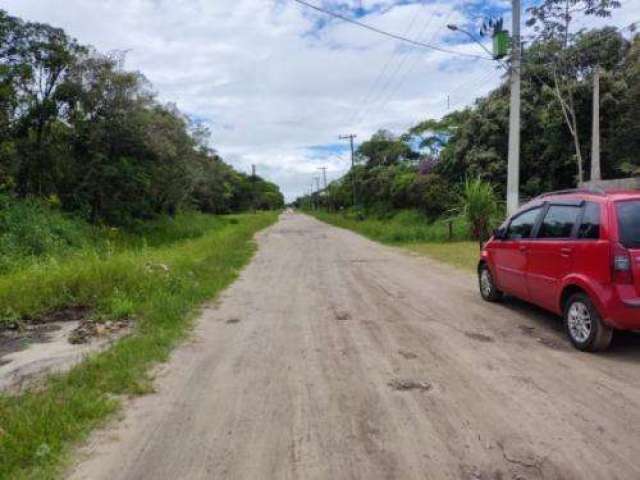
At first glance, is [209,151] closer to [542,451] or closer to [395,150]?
[395,150]

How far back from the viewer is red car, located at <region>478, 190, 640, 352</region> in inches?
198

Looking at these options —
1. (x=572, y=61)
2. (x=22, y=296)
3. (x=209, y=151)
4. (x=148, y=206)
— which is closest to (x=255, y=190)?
(x=209, y=151)

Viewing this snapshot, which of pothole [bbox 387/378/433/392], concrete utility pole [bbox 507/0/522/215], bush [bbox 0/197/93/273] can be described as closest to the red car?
pothole [bbox 387/378/433/392]

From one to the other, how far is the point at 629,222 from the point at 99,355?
579cm

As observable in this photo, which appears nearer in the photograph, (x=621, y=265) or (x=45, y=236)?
(x=621, y=265)

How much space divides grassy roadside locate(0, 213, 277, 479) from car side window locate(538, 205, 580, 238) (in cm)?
492

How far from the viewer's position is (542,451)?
335cm

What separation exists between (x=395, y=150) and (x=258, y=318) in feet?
121

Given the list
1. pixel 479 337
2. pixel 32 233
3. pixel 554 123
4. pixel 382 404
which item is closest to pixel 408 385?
pixel 382 404

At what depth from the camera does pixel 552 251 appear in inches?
241

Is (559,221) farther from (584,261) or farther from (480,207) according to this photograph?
(480,207)

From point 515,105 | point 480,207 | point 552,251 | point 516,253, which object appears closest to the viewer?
point 552,251

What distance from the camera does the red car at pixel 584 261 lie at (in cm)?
504

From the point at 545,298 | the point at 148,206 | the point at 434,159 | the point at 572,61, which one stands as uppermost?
the point at 572,61
